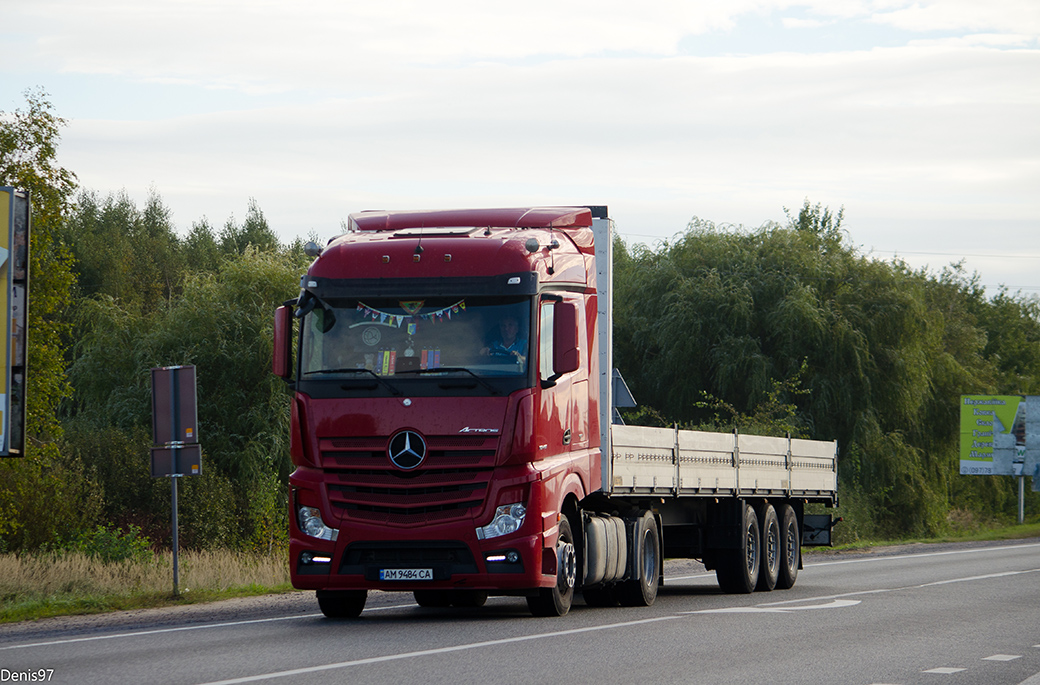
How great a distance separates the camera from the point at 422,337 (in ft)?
40.6

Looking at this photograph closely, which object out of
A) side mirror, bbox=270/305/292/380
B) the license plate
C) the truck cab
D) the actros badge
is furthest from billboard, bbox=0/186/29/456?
the license plate

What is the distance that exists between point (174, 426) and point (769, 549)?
828 centimetres

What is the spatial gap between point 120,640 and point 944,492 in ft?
128

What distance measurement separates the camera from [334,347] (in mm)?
12539

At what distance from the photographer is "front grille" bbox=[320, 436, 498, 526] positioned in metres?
12.1

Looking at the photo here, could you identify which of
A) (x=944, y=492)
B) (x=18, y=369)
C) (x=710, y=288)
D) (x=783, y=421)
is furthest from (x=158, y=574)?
(x=944, y=492)

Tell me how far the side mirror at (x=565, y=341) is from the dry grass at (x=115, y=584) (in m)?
6.24

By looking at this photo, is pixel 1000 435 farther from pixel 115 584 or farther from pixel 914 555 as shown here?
pixel 115 584

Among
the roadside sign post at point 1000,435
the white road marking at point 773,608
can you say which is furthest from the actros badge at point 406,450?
the roadside sign post at point 1000,435

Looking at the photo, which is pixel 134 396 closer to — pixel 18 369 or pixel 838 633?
pixel 18 369

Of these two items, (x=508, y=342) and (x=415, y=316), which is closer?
(x=508, y=342)

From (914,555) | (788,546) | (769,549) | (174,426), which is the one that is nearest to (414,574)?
(174,426)

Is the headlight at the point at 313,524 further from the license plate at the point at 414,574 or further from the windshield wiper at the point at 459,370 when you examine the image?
the windshield wiper at the point at 459,370

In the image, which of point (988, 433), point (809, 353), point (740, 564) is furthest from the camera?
point (988, 433)
